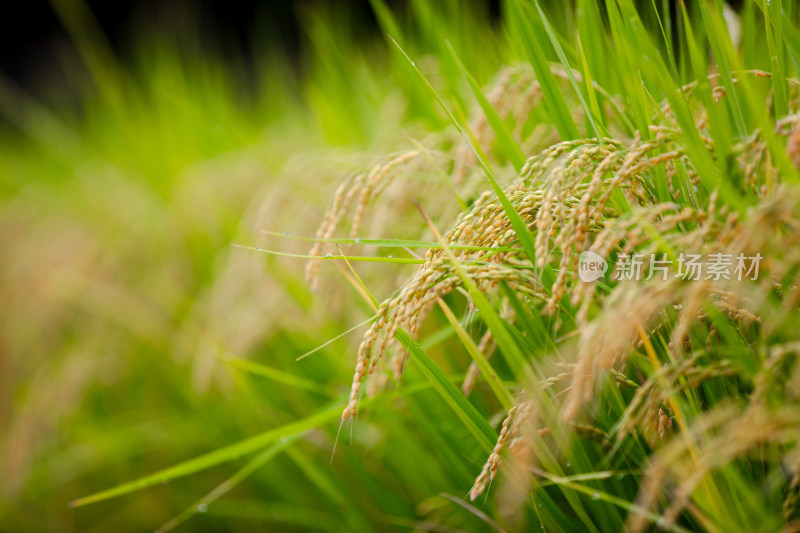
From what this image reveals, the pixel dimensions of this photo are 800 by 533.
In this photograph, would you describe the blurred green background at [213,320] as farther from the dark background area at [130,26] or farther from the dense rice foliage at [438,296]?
the dark background area at [130,26]

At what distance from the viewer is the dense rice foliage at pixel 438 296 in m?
0.73

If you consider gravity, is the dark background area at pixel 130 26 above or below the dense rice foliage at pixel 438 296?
above

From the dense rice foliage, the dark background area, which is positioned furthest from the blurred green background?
the dark background area

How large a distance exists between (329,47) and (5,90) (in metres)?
5.33

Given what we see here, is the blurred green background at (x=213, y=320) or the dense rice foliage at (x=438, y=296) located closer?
the dense rice foliage at (x=438, y=296)

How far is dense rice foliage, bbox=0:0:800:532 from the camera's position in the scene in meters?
0.73

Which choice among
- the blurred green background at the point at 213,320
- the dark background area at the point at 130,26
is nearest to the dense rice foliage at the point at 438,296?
the blurred green background at the point at 213,320

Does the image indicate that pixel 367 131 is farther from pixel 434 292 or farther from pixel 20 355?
pixel 20 355

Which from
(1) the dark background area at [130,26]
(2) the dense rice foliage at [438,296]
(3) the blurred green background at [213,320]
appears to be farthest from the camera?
(1) the dark background area at [130,26]

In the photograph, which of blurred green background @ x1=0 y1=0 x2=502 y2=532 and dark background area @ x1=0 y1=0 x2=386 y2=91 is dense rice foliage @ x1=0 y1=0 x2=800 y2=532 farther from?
dark background area @ x1=0 y1=0 x2=386 y2=91

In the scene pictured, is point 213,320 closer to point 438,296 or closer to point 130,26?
point 438,296

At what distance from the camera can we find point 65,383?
1.98 metres

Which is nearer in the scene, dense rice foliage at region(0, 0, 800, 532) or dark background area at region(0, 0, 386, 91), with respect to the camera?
dense rice foliage at region(0, 0, 800, 532)

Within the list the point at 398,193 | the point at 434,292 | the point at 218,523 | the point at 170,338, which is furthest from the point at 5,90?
the point at 434,292
